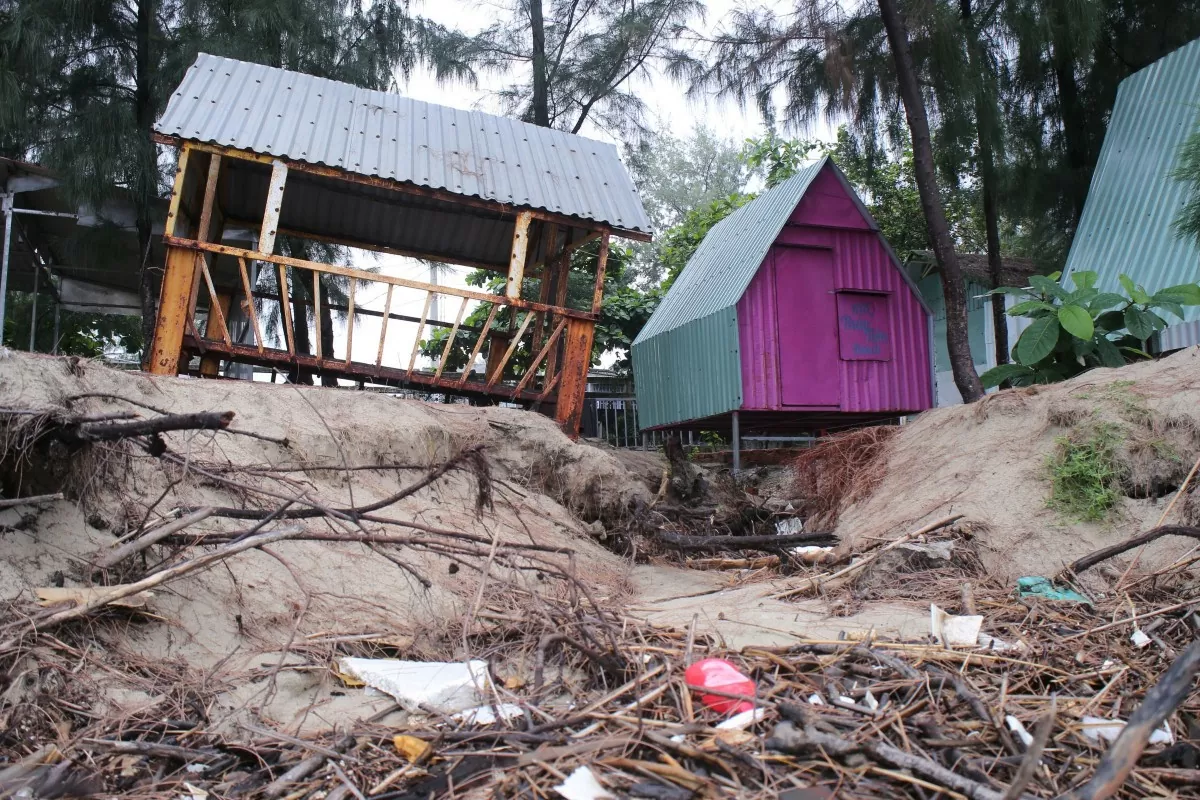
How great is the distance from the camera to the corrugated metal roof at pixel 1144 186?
10.4 meters

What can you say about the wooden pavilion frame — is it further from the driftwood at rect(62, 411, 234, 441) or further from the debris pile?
the driftwood at rect(62, 411, 234, 441)

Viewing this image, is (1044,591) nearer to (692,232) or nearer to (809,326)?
(809,326)

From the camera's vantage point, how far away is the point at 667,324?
12.9 metres

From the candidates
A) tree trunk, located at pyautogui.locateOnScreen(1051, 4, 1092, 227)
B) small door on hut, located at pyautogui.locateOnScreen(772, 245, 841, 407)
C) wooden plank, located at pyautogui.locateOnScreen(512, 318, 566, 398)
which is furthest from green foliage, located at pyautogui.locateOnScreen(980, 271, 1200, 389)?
tree trunk, located at pyautogui.locateOnScreen(1051, 4, 1092, 227)

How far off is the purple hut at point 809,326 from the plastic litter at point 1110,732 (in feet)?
24.1

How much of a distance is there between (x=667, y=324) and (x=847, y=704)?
9.74 metres

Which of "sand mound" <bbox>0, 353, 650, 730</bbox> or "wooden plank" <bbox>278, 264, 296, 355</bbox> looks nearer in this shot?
"sand mound" <bbox>0, 353, 650, 730</bbox>

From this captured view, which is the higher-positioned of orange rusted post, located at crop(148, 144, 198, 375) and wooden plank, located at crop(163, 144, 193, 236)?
wooden plank, located at crop(163, 144, 193, 236)

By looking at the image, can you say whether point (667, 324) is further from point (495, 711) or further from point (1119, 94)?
point (495, 711)

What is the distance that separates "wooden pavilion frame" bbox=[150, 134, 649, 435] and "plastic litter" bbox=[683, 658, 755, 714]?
5.41 meters

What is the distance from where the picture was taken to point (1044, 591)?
196 inches

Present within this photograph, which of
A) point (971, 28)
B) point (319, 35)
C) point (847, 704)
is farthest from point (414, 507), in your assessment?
point (319, 35)

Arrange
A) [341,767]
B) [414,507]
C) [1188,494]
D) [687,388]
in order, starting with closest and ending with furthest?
[341,767], [1188,494], [414,507], [687,388]

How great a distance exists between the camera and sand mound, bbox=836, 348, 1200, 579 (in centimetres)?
559
